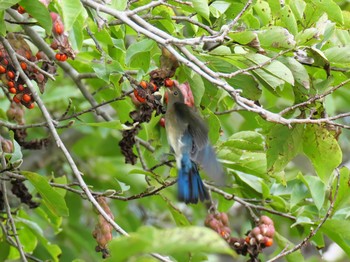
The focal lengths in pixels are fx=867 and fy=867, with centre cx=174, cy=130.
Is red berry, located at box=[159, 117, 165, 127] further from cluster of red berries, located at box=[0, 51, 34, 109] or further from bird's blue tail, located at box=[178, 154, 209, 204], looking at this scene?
cluster of red berries, located at box=[0, 51, 34, 109]

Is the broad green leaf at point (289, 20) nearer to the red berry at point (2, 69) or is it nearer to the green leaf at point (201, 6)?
the green leaf at point (201, 6)

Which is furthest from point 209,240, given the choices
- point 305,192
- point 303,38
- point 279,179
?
point 305,192

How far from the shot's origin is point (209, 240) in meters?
1.61

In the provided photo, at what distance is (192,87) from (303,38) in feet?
1.28

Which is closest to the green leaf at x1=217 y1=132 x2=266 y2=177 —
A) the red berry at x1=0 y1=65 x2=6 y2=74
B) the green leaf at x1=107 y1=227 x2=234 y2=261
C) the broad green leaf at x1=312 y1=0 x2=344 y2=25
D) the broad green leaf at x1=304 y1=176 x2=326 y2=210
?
the broad green leaf at x1=304 y1=176 x2=326 y2=210

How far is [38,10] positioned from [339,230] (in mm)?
1435

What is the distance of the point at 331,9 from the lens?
2787 mm

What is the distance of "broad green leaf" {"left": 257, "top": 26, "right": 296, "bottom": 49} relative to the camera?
2646mm

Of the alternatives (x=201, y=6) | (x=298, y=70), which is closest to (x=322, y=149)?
(x=298, y=70)

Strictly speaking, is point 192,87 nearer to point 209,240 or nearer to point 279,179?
point 279,179

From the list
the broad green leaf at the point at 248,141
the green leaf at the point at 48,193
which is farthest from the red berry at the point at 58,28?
the broad green leaf at the point at 248,141

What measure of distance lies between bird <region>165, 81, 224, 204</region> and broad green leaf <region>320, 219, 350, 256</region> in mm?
535

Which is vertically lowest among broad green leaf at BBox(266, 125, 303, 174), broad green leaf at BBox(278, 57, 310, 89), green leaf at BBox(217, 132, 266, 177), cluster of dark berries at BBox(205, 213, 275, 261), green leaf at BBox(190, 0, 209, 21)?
cluster of dark berries at BBox(205, 213, 275, 261)

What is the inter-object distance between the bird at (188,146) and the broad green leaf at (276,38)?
41cm
